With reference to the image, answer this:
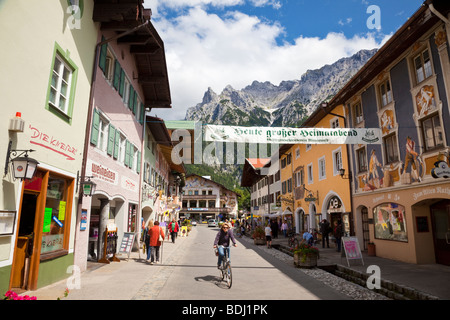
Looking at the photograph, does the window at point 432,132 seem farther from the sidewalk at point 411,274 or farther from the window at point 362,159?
the window at point 362,159

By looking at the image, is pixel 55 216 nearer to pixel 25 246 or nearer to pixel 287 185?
pixel 25 246

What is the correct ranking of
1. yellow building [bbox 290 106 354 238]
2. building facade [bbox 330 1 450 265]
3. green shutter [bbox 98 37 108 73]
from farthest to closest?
yellow building [bbox 290 106 354 238], green shutter [bbox 98 37 108 73], building facade [bbox 330 1 450 265]

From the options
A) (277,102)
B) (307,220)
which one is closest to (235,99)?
(277,102)

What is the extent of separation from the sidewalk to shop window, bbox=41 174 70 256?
8.79m

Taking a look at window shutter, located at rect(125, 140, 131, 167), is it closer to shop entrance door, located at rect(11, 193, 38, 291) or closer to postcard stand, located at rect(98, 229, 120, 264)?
postcard stand, located at rect(98, 229, 120, 264)

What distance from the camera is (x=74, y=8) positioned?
27.7 feet

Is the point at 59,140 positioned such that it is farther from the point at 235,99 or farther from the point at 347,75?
the point at 235,99

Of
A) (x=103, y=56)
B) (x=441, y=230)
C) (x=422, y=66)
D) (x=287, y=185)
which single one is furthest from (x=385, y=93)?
(x=287, y=185)

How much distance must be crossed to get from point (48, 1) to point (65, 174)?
4224 mm

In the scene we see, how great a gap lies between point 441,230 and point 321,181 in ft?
32.4

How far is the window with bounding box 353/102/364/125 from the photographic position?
15797mm

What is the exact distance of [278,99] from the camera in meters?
178

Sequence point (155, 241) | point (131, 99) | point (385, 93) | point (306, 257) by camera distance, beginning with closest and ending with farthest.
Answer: point (306, 257), point (155, 241), point (385, 93), point (131, 99)

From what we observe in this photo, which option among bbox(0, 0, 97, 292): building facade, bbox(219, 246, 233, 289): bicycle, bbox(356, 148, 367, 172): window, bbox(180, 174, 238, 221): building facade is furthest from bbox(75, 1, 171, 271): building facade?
bbox(180, 174, 238, 221): building facade
